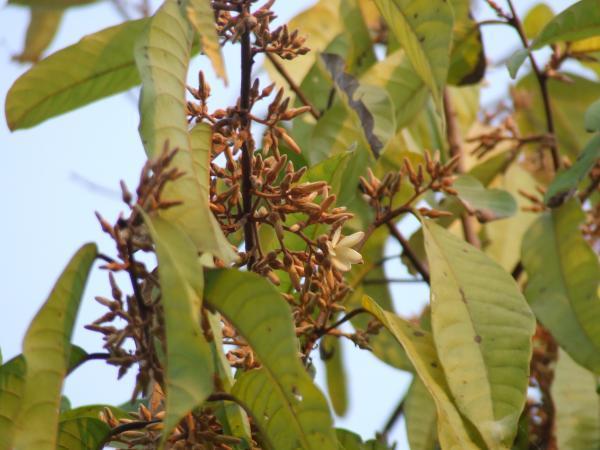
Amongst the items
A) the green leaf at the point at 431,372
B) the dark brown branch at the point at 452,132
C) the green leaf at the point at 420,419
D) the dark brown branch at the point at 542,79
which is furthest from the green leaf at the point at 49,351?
the dark brown branch at the point at 452,132

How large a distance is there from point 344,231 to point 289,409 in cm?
69

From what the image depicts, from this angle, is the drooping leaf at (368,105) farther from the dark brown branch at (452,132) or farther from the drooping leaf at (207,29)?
the dark brown branch at (452,132)

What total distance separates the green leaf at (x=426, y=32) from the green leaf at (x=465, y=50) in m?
0.38

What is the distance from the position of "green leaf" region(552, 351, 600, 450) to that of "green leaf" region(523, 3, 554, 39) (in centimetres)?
69

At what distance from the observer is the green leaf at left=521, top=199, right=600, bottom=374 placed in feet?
4.17

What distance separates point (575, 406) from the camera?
57.3 inches

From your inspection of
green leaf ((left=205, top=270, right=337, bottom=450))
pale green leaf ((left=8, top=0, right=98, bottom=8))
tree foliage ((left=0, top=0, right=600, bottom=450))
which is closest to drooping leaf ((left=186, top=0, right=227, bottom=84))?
tree foliage ((left=0, top=0, right=600, bottom=450))

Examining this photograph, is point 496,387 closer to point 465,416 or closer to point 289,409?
point 465,416

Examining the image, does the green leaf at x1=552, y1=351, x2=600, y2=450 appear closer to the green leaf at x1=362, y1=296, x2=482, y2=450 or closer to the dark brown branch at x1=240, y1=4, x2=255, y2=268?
the green leaf at x1=362, y1=296, x2=482, y2=450

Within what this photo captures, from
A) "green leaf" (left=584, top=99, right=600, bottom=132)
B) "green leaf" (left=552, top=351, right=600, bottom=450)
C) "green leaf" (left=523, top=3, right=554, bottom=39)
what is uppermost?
"green leaf" (left=523, top=3, right=554, bottom=39)

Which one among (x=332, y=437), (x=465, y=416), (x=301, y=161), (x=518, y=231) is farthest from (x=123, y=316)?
(x=518, y=231)

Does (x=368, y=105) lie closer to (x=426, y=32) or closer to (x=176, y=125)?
(x=426, y=32)

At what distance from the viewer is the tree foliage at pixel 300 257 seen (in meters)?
0.78

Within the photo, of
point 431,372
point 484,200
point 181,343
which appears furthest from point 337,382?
point 181,343
